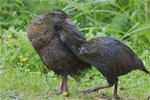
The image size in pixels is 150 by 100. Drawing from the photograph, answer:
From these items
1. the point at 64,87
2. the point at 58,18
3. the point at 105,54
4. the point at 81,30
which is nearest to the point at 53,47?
the point at 58,18

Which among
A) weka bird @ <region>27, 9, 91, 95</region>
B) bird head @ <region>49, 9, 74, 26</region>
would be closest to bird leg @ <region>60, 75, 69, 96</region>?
weka bird @ <region>27, 9, 91, 95</region>

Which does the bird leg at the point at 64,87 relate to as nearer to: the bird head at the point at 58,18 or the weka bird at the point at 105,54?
the weka bird at the point at 105,54

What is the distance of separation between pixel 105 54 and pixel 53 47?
2.10ft

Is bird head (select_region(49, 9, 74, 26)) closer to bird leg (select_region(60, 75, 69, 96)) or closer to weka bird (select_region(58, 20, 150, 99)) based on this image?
weka bird (select_region(58, 20, 150, 99))

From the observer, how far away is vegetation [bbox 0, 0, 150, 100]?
21.3 ft

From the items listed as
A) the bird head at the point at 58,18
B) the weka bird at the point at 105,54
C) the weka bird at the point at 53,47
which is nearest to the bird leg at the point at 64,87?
the weka bird at the point at 53,47

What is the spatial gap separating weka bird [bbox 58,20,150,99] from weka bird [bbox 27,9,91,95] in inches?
3.7

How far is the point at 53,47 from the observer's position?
6141mm

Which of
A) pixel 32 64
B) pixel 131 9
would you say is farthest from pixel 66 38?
pixel 131 9

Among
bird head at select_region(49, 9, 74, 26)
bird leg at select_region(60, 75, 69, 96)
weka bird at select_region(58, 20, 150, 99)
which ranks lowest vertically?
bird leg at select_region(60, 75, 69, 96)

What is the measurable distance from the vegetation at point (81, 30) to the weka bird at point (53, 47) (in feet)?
1.04

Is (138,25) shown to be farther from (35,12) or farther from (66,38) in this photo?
(66,38)

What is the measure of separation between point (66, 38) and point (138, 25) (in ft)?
11.5

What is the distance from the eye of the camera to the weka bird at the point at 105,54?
592cm
